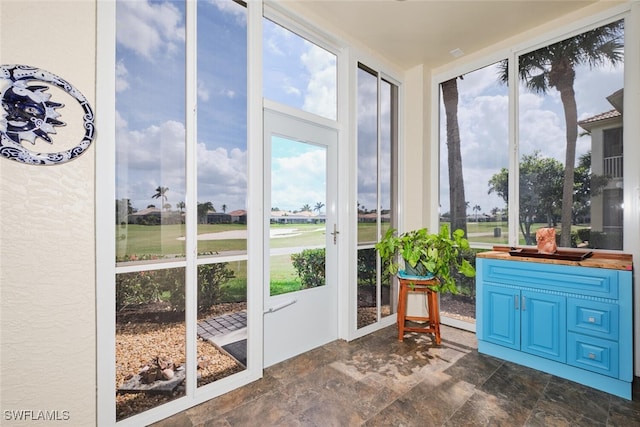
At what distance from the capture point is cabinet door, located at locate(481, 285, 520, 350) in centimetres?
242

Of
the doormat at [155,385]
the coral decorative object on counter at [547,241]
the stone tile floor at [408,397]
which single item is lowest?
the stone tile floor at [408,397]

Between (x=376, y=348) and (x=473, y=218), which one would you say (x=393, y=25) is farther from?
(x=376, y=348)

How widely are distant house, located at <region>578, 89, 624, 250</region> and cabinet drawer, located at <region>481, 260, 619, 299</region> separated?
22.6 inches

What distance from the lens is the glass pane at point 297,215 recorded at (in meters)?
2.48

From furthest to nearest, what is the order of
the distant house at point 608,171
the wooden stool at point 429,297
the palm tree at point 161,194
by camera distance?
the wooden stool at point 429,297
the distant house at point 608,171
the palm tree at point 161,194

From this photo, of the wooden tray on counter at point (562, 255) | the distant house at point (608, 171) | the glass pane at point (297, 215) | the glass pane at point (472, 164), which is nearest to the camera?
the wooden tray on counter at point (562, 255)

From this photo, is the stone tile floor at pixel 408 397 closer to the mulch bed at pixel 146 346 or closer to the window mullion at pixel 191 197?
the mulch bed at pixel 146 346

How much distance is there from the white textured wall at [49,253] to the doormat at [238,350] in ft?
2.56

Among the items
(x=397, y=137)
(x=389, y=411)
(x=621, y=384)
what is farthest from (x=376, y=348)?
(x=397, y=137)

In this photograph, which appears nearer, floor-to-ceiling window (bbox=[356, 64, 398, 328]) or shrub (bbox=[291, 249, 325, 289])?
shrub (bbox=[291, 249, 325, 289])

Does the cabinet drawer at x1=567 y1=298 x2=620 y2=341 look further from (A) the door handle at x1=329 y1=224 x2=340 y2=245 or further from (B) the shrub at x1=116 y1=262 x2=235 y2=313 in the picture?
(B) the shrub at x1=116 y1=262 x2=235 y2=313

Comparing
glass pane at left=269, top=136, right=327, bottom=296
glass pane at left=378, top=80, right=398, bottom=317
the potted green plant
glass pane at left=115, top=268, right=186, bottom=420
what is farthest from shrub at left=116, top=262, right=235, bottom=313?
glass pane at left=378, top=80, right=398, bottom=317

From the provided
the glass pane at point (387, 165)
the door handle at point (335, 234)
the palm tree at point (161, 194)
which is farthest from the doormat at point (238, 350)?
the glass pane at point (387, 165)

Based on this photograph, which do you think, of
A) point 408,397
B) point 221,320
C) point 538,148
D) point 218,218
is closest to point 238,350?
point 221,320
